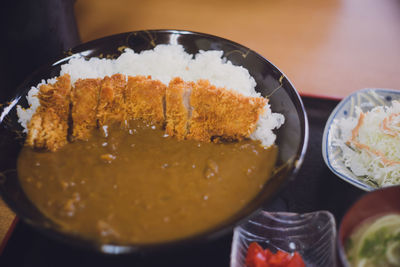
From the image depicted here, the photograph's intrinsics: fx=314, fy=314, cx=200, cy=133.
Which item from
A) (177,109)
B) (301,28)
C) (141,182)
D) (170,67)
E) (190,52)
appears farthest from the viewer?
(301,28)

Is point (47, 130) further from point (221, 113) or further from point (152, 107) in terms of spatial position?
point (221, 113)

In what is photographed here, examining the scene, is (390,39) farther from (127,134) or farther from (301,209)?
(127,134)

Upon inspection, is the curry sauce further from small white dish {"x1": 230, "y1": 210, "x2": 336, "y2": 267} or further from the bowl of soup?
the bowl of soup

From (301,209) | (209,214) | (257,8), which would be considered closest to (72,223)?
(209,214)

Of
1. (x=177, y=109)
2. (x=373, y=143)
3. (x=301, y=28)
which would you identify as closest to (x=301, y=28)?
(x=301, y=28)

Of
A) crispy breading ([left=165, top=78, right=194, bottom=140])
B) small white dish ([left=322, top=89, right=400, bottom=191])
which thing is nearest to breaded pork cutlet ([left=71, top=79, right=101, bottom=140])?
crispy breading ([left=165, top=78, right=194, bottom=140])

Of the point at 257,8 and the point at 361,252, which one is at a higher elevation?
the point at 257,8
